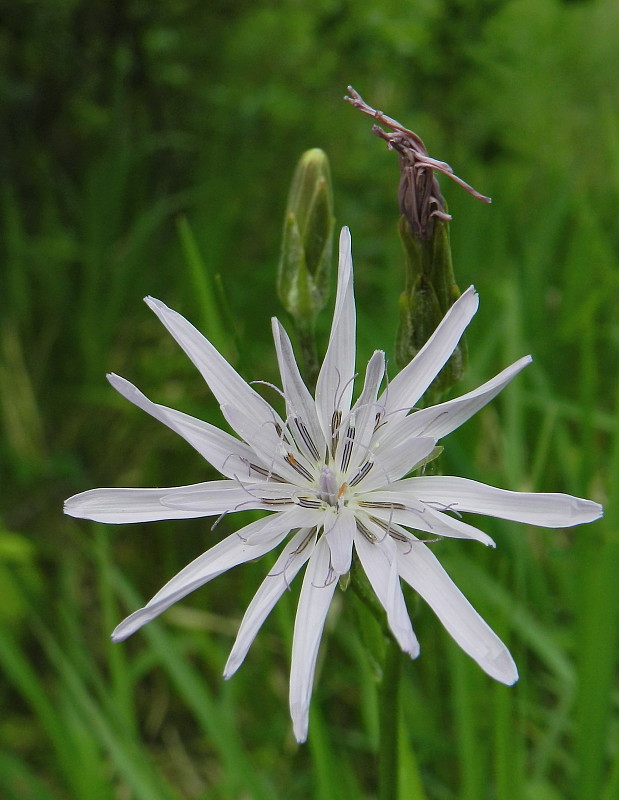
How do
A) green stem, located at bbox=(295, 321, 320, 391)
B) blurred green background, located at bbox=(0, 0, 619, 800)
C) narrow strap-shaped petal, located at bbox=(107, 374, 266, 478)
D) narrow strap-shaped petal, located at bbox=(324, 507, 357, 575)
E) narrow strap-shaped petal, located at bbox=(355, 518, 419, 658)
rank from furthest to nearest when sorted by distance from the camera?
blurred green background, located at bbox=(0, 0, 619, 800) → green stem, located at bbox=(295, 321, 320, 391) → narrow strap-shaped petal, located at bbox=(107, 374, 266, 478) → narrow strap-shaped petal, located at bbox=(324, 507, 357, 575) → narrow strap-shaped petal, located at bbox=(355, 518, 419, 658)

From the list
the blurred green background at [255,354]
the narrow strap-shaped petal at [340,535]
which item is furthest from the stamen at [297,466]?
the blurred green background at [255,354]

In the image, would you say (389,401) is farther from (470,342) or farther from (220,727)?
(470,342)

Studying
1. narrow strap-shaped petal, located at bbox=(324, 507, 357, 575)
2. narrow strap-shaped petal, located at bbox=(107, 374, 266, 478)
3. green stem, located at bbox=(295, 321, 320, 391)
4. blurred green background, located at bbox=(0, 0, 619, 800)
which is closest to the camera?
narrow strap-shaped petal, located at bbox=(324, 507, 357, 575)

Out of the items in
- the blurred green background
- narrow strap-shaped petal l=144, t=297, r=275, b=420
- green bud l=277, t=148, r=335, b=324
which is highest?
green bud l=277, t=148, r=335, b=324

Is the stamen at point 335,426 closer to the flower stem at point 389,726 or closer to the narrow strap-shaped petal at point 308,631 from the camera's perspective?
the narrow strap-shaped petal at point 308,631

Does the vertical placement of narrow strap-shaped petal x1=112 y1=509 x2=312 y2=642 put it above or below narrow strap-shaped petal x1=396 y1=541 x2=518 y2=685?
below

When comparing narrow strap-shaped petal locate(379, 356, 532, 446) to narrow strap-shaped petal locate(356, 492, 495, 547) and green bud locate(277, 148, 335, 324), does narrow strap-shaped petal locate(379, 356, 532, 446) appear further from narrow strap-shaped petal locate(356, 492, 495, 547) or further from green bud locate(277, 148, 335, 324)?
green bud locate(277, 148, 335, 324)

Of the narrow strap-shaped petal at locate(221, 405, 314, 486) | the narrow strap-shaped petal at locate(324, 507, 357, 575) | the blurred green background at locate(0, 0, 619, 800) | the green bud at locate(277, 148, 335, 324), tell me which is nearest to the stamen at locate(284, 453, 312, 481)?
the narrow strap-shaped petal at locate(221, 405, 314, 486)
